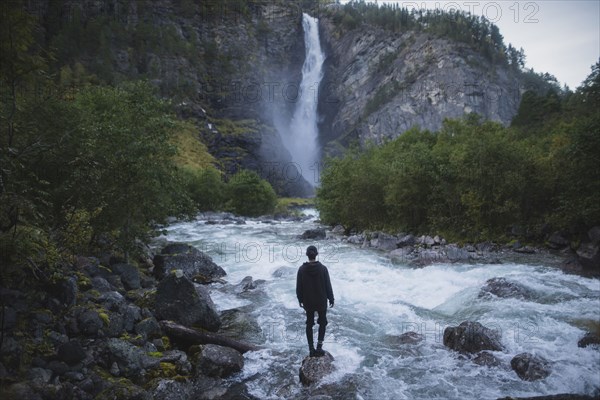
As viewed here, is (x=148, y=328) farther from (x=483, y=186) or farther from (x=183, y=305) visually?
(x=483, y=186)

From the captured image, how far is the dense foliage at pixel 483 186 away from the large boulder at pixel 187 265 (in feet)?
63.2

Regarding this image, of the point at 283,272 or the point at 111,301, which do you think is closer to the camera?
the point at 111,301

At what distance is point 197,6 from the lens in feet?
554

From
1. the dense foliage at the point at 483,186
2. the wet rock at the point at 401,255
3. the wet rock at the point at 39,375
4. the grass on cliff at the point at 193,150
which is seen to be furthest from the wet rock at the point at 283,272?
the grass on cliff at the point at 193,150

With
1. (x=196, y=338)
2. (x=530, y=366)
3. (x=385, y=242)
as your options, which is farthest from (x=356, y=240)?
(x=530, y=366)

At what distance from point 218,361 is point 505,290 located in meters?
11.7

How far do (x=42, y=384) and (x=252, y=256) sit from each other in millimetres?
17835

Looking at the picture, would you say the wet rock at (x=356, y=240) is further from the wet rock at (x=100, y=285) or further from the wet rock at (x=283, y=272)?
the wet rock at (x=100, y=285)

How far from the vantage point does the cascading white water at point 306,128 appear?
136m

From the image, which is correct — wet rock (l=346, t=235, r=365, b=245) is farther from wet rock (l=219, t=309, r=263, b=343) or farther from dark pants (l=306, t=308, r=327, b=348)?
dark pants (l=306, t=308, r=327, b=348)

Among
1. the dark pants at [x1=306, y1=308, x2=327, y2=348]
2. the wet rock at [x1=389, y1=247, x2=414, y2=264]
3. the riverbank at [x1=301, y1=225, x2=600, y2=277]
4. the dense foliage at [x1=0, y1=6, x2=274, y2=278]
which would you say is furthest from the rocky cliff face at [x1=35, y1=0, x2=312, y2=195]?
the dark pants at [x1=306, y1=308, x2=327, y2=348]

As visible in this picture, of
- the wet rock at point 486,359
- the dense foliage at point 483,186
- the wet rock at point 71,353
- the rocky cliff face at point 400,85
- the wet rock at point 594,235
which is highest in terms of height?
the rocky cliff face at point 400,85

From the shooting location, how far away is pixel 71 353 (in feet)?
22.6

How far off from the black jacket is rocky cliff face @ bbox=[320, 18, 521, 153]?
92366 millimetres
